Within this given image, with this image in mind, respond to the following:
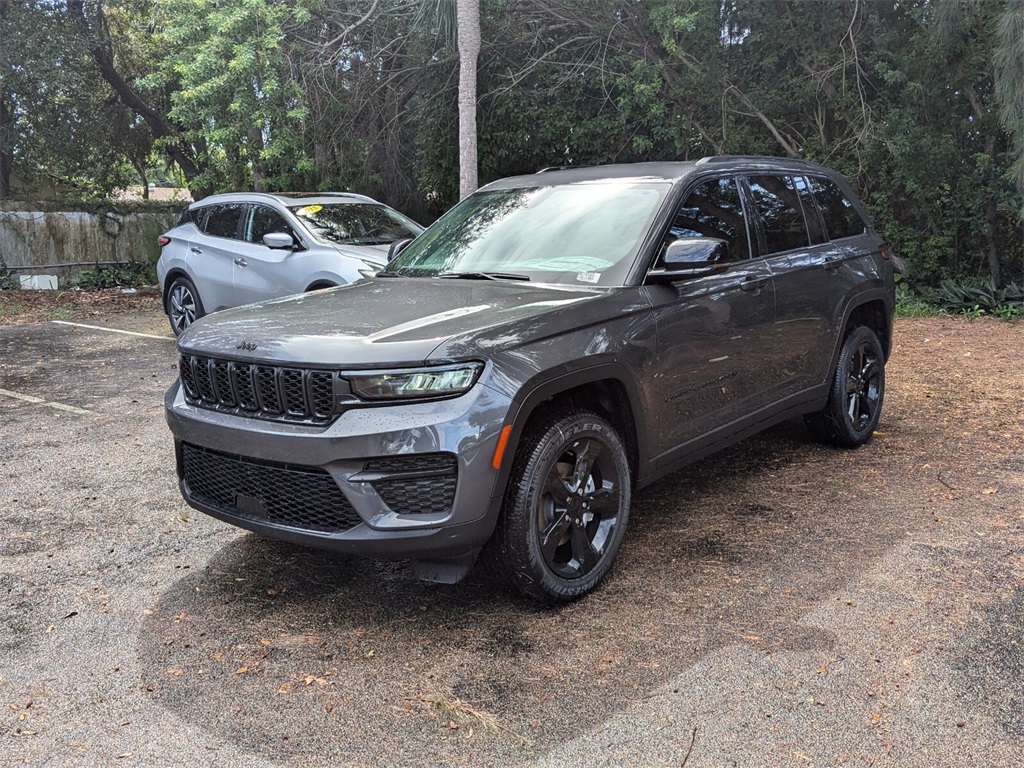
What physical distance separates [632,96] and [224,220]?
6393 mm

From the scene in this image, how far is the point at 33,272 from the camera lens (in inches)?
696

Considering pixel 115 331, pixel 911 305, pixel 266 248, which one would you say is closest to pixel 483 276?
pixel 266 248

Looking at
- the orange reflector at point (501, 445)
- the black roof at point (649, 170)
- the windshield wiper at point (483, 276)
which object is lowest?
the orange reflector at point (501, 445)

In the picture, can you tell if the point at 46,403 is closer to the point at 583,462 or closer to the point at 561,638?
the point at 583,462

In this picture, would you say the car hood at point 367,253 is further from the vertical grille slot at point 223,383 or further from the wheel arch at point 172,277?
the vertical grille slot at point 223,383

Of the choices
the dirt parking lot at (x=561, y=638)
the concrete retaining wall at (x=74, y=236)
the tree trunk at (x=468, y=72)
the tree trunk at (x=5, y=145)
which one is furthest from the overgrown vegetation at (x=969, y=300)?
the tree trunk at (x=5, y=145)

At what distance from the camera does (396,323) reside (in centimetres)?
391

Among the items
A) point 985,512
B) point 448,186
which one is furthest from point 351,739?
point 448,186

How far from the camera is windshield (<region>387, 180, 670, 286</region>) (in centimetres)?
461

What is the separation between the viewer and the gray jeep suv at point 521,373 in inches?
142

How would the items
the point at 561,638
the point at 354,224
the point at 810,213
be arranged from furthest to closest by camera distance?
the point at 354,224
the point at 810,213
the point at 561,638

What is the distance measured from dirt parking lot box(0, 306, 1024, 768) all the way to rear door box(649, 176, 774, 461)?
2.10 ft

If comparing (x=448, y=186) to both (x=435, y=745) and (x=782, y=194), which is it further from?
(x=435, y=745)

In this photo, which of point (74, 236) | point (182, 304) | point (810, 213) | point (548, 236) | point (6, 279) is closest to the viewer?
point (548, 236)
